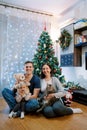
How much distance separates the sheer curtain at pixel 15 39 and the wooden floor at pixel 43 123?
Answer: 188 centimetres

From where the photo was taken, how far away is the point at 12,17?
13.8 feet

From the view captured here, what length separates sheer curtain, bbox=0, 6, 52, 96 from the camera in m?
4.09

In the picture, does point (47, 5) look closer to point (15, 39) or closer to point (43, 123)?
point (15, 39)

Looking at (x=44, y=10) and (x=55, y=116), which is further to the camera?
(x=44, y=10)

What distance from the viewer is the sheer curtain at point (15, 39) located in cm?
409

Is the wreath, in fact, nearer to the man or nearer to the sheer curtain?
the sheer curtain

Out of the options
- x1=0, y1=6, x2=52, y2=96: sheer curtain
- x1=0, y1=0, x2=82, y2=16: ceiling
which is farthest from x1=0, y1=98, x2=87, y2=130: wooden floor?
x1=0, y1=0, x2=82, y2=16: ceiling

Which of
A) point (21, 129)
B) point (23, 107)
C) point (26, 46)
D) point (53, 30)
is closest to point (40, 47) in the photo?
point (26, 46)

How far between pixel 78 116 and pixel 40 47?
202cm

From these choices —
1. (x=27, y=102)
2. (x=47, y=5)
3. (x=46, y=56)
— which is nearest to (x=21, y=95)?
(x=27, y=102)

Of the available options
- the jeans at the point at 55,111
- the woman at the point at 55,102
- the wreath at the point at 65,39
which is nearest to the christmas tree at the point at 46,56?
the wreath at the point at 65,39

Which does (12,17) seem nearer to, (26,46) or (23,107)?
(26,46)

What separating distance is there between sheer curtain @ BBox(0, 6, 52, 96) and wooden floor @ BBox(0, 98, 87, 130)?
1878 millimetres

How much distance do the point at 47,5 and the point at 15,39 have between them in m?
1.29
